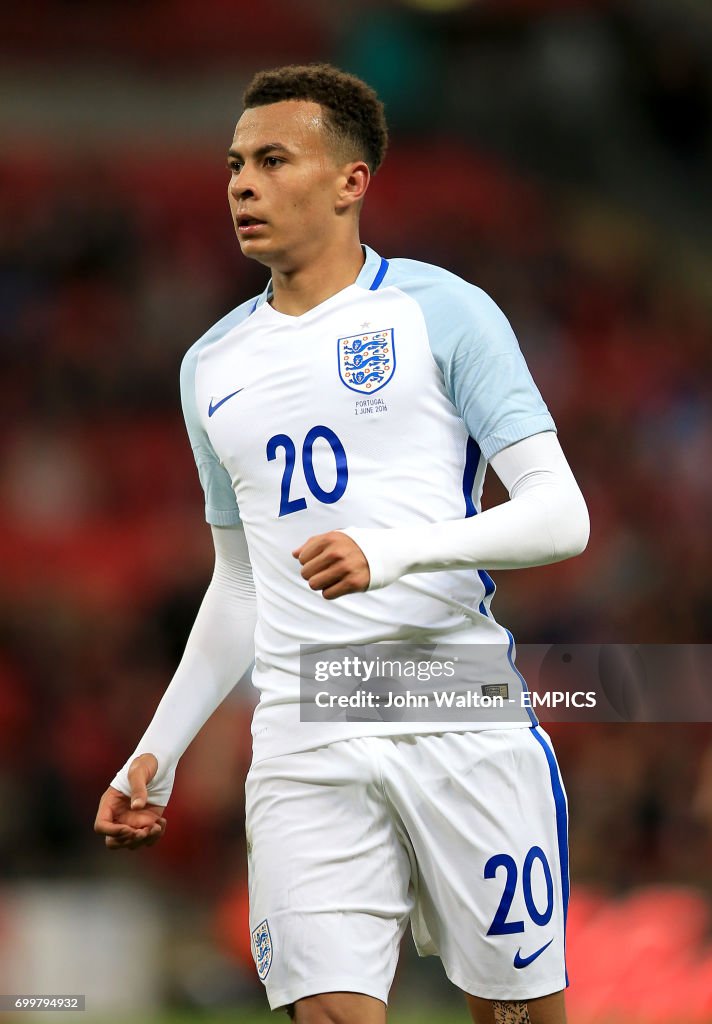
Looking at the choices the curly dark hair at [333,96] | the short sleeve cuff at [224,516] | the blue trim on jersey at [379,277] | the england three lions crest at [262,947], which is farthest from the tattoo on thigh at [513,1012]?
the curly dark hair at [333,96]

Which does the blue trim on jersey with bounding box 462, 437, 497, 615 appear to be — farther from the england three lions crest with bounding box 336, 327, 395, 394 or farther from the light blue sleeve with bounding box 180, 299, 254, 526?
the light blue sleeve with bounding box 180, 299, 254, 526

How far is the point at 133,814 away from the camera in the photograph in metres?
2.99

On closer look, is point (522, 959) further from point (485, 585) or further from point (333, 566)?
point (333, 566)

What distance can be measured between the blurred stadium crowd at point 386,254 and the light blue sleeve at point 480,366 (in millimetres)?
3951

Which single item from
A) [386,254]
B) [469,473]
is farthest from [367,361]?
[386,254]

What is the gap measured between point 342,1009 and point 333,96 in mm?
1764

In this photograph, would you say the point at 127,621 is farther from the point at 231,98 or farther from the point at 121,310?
the point at 231,98

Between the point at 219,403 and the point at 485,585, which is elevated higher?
the point at 219,403

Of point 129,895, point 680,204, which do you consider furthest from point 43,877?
point 680,204

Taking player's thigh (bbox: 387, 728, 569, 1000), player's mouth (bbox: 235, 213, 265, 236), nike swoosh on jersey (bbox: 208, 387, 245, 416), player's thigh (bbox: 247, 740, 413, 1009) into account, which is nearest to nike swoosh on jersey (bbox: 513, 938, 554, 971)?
player's thigh (bbox: 387, 728, 569, 1000)

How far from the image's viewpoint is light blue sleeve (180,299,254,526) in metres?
3.10

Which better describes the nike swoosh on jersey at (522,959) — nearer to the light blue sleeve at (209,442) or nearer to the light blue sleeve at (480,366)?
the light blue sleeve at (480,366)

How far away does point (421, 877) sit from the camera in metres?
2.77

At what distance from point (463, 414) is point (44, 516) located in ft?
22.6
